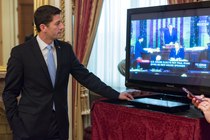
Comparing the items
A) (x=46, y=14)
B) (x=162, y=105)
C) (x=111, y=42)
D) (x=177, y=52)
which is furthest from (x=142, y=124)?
(x=111, y=42)

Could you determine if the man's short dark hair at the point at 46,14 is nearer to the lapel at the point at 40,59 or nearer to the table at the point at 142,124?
the lapel at the point at 40,59

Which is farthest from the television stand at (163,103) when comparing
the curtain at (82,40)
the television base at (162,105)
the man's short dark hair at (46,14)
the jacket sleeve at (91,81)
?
the curtain at (82,40)

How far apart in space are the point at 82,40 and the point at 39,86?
122 centimetres

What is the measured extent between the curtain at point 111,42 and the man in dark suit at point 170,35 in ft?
3.33

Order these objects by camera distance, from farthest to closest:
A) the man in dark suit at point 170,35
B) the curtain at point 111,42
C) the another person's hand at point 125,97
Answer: the curtain at point 111,42
the another person's hand at point 125,97
the man in dark suit at point 170,35

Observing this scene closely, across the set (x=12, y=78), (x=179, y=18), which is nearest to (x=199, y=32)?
(x=179, y=18)

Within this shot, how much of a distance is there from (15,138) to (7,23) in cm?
160

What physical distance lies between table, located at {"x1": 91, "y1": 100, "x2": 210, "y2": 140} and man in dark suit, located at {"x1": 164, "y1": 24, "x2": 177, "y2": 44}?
49 centimetres

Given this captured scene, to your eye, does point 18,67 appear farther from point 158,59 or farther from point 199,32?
point 199,32

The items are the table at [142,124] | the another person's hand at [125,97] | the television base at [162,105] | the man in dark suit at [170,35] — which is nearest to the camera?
the table at [142,124]

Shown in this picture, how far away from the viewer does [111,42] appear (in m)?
3.61

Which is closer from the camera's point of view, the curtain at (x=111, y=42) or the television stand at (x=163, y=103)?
the television stand at (x=163, y=103)

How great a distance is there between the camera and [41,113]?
8.26 ft

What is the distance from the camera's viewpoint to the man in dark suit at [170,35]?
2.44 meters
